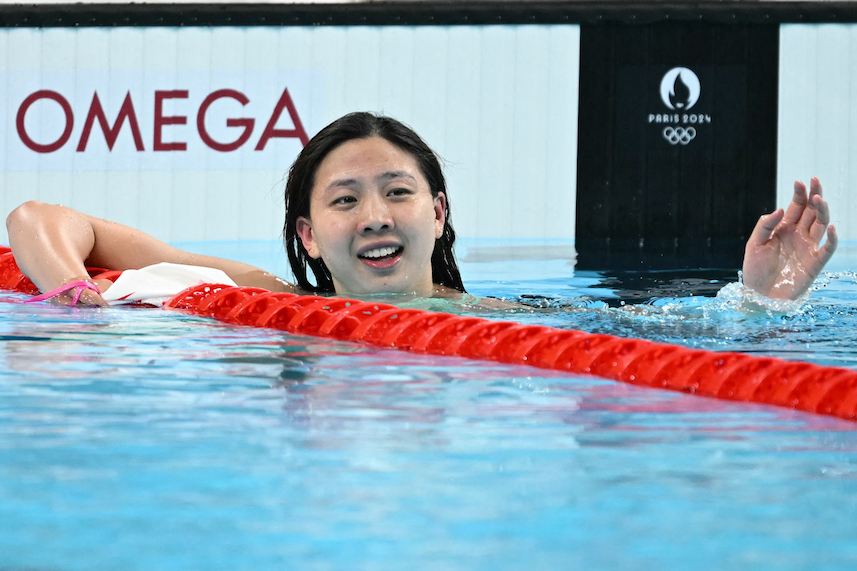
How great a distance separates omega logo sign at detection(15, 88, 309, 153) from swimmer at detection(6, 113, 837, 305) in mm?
3459

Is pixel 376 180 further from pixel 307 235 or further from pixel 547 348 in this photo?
pixel 547 348

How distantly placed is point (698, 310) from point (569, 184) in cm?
368

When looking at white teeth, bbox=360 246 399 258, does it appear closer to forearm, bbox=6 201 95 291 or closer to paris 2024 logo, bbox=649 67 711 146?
forearm, bbox=6 201 95 291

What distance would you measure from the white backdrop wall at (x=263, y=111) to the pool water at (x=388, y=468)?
450 cm

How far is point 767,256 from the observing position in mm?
2527

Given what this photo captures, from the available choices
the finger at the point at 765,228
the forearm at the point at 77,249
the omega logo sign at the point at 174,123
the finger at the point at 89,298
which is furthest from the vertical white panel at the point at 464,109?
the finger at the point at 765,228

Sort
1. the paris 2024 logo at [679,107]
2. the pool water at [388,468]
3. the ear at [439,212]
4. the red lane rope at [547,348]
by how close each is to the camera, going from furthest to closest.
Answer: the paris 2024 logo at [679,107], the ear at [439,212], the red lane rope at [547,348], the pool water at [388,468]

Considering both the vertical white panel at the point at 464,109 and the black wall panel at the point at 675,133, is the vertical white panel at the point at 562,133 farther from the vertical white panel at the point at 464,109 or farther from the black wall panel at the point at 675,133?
the vertical white panel at the point at 464,109

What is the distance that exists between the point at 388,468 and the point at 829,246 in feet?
5.07

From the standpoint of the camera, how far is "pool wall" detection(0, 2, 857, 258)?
648 cm

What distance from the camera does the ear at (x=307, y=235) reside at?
9.57 feet

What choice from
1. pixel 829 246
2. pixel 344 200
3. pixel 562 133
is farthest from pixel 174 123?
pixel 829 246

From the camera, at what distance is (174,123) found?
647 cm

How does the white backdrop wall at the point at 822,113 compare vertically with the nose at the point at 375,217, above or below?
above
